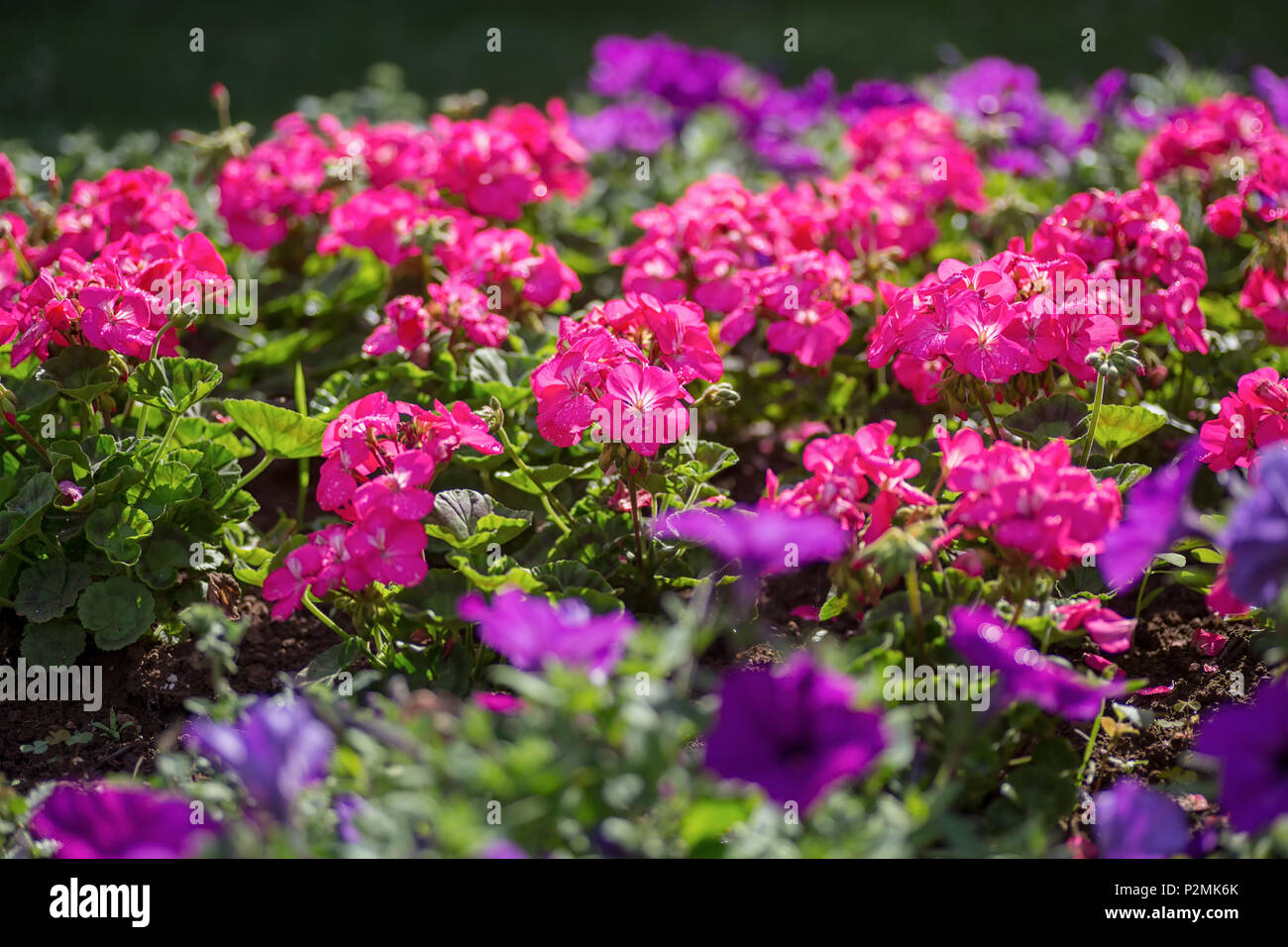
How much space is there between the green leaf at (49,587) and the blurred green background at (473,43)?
4.76 metres

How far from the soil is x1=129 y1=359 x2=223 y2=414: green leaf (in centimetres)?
51

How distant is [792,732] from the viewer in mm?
1530

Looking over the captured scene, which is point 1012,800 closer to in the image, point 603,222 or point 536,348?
point 536,348

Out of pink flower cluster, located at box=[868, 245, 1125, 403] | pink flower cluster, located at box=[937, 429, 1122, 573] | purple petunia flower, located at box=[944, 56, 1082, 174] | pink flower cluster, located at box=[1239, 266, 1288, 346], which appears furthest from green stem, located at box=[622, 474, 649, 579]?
purple petunia flower, located at box=[944, 56, 1082, 174]

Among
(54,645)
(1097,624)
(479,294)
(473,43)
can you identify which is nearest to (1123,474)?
(1097,624)

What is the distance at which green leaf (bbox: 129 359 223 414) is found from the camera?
7.59 ft

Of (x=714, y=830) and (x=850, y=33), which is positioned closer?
(x=714, y=830)

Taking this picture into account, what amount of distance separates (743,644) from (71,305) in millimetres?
1409

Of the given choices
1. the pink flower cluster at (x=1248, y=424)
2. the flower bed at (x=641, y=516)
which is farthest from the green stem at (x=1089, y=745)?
the pink flower cluster at (x=1248, y=424)

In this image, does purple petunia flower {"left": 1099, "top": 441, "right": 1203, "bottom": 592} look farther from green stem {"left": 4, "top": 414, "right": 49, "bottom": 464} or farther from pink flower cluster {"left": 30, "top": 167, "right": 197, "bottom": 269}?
pink flower cluster {"left": 30, "top": 167, "right": 197, "bottom": 269}

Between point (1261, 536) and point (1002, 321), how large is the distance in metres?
0.81

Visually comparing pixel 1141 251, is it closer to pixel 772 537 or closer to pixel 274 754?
pixel 772 537

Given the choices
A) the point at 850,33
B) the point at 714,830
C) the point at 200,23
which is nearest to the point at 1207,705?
the point at 714,830
